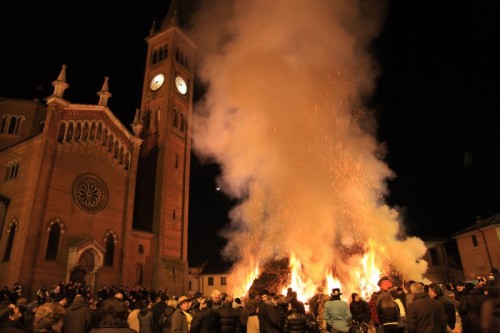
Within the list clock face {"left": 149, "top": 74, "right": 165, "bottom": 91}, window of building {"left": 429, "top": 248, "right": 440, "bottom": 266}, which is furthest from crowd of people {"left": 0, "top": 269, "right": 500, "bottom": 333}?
window of building {"left": 429, "top": 248, "right": 440, "bottom": 266}

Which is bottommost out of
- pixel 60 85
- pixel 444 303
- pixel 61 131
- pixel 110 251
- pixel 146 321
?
pixel 146 321

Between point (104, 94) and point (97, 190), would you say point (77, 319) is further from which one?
point (104, 94)

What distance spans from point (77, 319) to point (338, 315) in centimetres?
568

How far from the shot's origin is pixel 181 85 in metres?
40.0

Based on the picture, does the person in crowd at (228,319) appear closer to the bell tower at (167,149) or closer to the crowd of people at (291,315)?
the crowd of people at (291,315)

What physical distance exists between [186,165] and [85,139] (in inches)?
474

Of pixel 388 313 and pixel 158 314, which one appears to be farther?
pixel 158 314

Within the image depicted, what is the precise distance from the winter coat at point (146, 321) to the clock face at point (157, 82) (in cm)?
3290

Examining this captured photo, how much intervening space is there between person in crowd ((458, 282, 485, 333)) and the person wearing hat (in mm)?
2264

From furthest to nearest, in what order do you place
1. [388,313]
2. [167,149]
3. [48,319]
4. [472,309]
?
[167,149] → [388,313] → [472,309] → [48,319]

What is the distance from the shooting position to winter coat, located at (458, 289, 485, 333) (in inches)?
240

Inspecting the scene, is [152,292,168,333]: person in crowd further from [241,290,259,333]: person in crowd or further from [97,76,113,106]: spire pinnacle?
[97,76,113,106]: spire pinnacle

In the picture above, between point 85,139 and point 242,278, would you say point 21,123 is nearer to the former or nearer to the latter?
point 85,139

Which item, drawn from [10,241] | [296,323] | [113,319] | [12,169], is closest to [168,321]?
[296,323]
